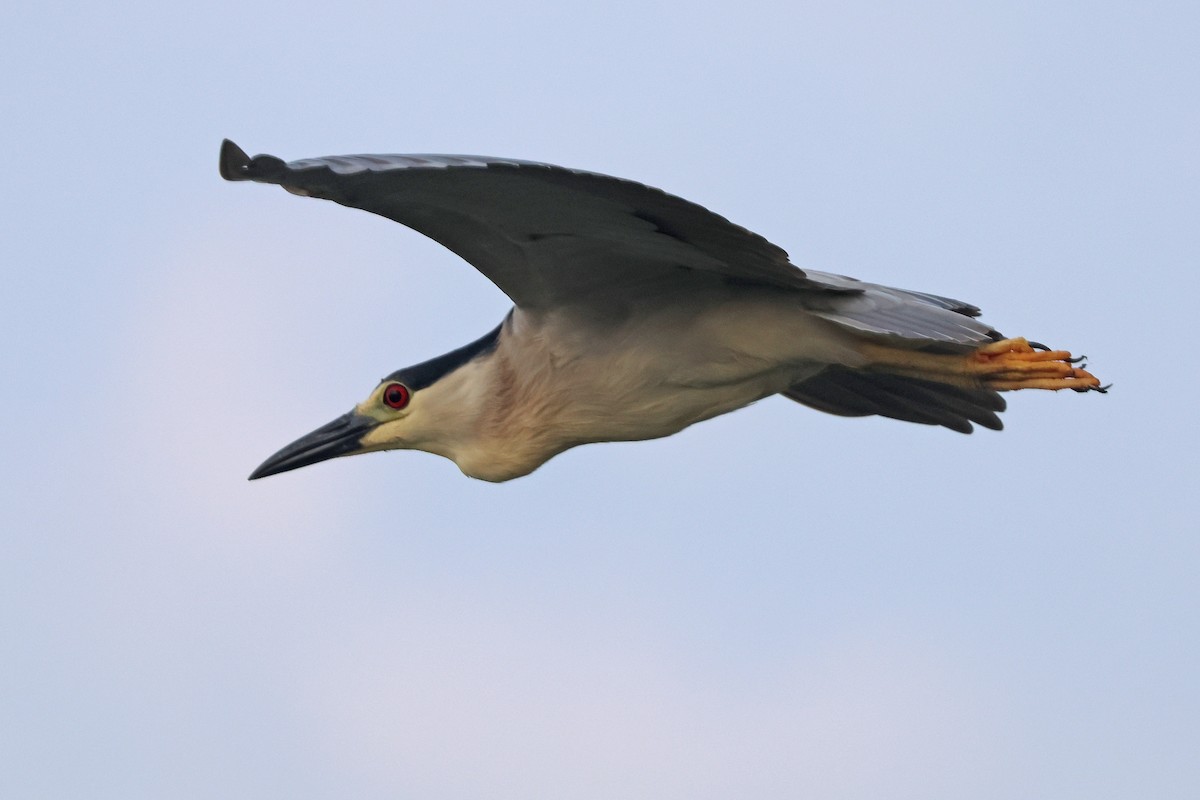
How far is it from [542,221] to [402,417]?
5.02 ft

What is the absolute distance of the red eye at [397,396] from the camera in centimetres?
744

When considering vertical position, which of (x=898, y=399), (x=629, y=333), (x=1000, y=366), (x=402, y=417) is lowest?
(x=402, y=417)

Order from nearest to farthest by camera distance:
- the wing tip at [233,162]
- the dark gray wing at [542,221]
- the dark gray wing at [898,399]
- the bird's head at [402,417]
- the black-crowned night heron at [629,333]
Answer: the wing tip at [233,162] < the dark gray wing at [542,221] < the black-crowned night heron at [629,333] < the bird's head at [402,417] < the dark gray wing at [898,399]

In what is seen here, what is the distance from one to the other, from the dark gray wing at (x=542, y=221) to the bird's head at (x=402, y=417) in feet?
1.79

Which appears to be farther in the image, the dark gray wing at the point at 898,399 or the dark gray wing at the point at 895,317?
the dark gray wing at the point at 898,399

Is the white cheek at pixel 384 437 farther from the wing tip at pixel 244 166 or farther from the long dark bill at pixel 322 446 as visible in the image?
the wing tip at pixel 244 166

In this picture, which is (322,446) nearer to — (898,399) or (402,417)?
(402,417)

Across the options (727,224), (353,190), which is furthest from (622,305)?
(353,190)

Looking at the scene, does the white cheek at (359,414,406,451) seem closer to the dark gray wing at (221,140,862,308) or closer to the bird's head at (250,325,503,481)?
the bird's head at (250,325,503,481)

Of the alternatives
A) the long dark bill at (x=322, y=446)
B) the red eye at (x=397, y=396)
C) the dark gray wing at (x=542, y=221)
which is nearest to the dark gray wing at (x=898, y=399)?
the dark gray wing at (x=542, y=221)

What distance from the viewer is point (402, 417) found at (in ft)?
24.5

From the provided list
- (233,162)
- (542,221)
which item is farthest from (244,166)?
(542,221)

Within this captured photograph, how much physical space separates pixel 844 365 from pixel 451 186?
71.0 inches

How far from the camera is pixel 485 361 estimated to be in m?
7.16
